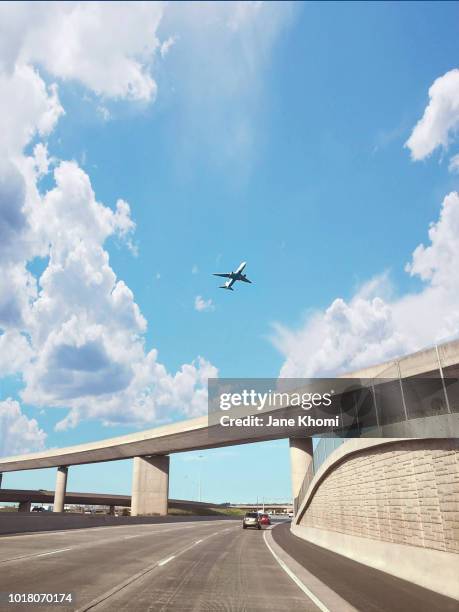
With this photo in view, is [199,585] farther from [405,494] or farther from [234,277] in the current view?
[234,277]

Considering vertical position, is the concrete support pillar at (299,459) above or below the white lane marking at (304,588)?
above

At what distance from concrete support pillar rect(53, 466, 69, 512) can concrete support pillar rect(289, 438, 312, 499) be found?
185 ft

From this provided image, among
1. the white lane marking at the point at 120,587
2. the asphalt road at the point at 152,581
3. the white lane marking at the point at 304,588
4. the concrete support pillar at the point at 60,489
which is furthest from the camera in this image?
the concrete support pillar at the point at 60,489

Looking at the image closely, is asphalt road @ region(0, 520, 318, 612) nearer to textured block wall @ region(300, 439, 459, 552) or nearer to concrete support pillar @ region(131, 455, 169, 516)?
textured block wall @ region(300, 439, 459, 552)

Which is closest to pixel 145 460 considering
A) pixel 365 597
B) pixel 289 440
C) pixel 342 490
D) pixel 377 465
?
pixel 289 440

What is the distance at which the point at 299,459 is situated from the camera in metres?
48.2

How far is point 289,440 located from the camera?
49938 millimetres

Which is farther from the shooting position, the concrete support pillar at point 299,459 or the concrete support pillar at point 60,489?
the concrete support pillar at point 60,489

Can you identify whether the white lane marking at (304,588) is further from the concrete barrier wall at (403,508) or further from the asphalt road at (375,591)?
the concrete barrier wall at (403,508)

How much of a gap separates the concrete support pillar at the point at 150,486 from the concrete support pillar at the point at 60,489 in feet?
95.4

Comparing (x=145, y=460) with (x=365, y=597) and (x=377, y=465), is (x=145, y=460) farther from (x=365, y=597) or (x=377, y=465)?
(x=365, y=597)

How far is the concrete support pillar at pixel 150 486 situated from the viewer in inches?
2506

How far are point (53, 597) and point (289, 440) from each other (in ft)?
145

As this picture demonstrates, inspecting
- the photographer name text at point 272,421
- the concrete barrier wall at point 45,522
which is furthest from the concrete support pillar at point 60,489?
the photographer name text at point 272,421
